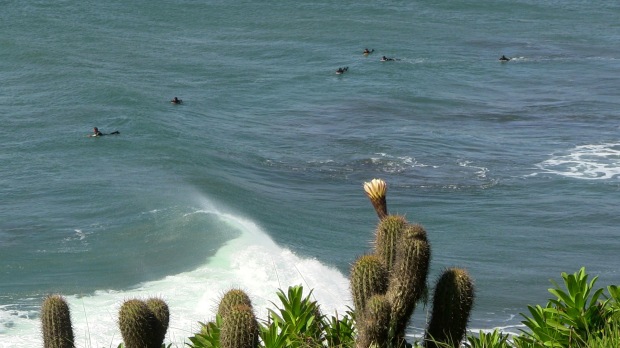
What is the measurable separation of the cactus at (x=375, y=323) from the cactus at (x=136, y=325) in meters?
1.60

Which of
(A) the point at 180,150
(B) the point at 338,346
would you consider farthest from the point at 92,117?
(B) the point at 338,346

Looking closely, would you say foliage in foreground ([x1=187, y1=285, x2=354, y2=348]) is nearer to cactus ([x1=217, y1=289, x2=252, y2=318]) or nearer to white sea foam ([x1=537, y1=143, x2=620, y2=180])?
cactus ([x1=217, y1=289, x2=252, y2=318])

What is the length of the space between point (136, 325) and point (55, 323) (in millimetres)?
791

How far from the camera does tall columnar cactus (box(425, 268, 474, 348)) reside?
29.2 ft

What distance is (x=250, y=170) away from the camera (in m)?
31.0

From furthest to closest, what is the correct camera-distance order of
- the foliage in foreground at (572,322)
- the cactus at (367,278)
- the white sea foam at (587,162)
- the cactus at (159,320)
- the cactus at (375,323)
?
the white sea foam at (587,162), the cactus at (159,320), the foliage in foreground at (572,322), the cactus at (367,278), the cactus at (375,323)

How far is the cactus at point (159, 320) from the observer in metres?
8.89

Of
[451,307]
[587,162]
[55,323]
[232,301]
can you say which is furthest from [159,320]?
[587,162]

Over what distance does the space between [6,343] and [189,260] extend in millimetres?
5422

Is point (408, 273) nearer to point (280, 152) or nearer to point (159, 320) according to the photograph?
point (159, 320)

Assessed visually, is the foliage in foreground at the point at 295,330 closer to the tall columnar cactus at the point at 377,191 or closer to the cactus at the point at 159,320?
the cactus at the point at 159,320

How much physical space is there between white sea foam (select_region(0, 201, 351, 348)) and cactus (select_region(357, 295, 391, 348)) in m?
9.69

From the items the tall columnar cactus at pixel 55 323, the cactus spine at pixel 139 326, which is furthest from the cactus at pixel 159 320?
the tall columnar cactus at pixel 55 323

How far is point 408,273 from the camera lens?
862 cm
